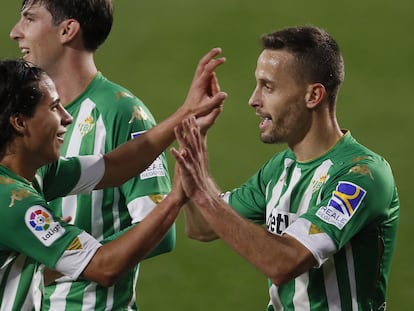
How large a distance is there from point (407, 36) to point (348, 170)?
19.9 feet

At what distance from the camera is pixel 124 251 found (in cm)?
442

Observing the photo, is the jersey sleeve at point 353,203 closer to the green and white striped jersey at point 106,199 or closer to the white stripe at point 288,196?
the white stripe at point 288,196

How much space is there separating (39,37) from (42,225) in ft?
5.43

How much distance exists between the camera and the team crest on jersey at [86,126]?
553 centimetres

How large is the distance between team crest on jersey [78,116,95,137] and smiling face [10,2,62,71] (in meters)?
0.42

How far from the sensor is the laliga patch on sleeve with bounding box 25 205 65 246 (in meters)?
4.38

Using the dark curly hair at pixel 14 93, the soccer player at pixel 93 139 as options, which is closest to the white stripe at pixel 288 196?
the soccer player at pixel 93 139

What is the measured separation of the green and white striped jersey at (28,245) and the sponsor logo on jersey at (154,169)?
3.24 feet

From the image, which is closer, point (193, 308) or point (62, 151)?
point (62, 151)

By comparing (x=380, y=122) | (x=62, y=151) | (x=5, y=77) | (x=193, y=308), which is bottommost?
(x=193, y=308)

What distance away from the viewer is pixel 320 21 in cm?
1063

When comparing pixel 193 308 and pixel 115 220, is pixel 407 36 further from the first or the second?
pixel 115 220

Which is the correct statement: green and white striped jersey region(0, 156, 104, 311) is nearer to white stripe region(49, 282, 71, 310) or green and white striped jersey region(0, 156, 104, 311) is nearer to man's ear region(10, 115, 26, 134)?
man's ear region(10, 115, 26, 134)

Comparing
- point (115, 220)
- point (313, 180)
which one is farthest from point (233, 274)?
point (313, 180)
